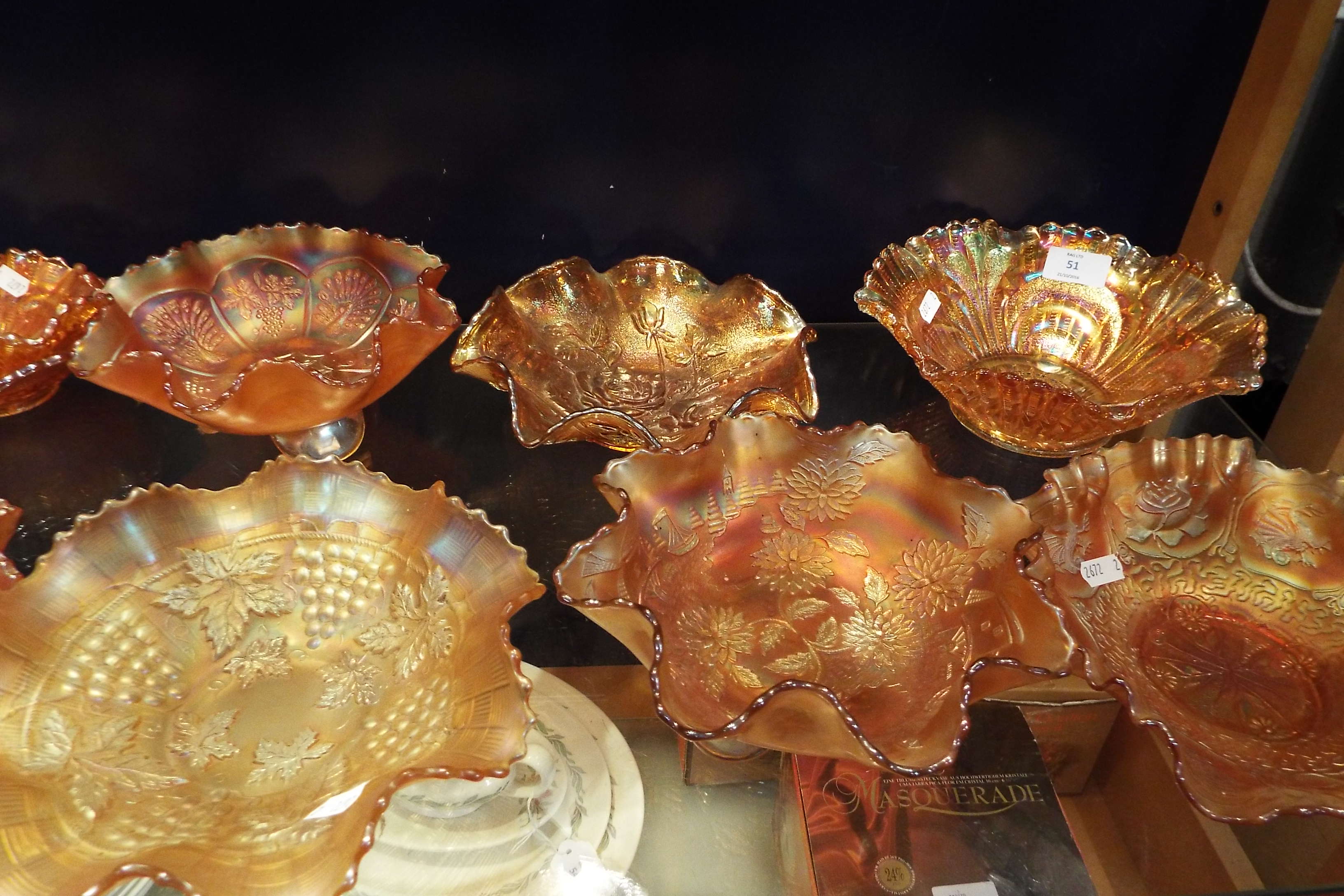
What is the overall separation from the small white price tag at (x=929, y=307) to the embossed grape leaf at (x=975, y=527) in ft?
1.09

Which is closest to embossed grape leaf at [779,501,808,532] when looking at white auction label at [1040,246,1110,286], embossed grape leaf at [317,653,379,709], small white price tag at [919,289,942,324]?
small white price tag at [919,289,942,324]

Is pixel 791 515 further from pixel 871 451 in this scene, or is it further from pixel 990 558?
pixel 990 558

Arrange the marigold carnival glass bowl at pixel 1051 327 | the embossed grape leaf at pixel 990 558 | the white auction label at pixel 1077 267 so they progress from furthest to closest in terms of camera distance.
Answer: the white auction label at pixel 1077 267 < the marigold carnival glass bowl at pixel 1051 327 < the embossed grape leaf at pixel 990 558

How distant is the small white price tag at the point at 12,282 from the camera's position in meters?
1.16

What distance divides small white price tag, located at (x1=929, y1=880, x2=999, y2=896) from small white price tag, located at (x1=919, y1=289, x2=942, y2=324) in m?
0.67

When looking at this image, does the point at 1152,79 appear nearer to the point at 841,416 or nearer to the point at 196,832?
the point at 841,416

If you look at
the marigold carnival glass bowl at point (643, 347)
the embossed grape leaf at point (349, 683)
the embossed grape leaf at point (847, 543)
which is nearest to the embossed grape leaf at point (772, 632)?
the embossed grape leaf at point (847, 543)

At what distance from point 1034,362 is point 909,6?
479 mm

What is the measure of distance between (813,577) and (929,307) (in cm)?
41

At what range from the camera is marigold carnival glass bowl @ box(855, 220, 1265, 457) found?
101 centimetres

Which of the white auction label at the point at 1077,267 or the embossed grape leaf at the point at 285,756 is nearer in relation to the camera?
the embossed grape leaf at the point at 285,756

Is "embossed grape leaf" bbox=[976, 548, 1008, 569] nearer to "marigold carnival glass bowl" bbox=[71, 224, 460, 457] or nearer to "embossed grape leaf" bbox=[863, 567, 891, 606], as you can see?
"embossed grape leaf" bbox=[863, 567, 891, 606]

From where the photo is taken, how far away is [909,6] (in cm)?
115

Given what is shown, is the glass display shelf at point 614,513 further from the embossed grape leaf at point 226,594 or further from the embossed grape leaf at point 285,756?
the embossed grape leaf at point 285,756
